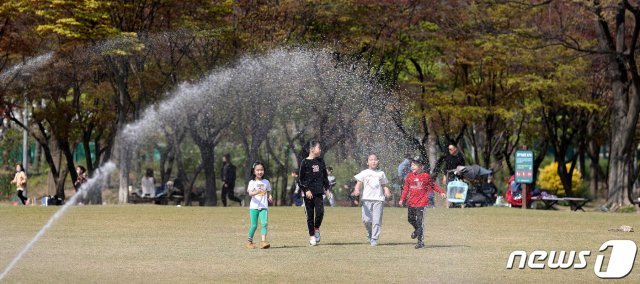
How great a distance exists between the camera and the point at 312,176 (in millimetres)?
21141

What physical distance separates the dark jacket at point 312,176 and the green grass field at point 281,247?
991mm

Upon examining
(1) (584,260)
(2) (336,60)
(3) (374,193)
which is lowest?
(1) (584,260)

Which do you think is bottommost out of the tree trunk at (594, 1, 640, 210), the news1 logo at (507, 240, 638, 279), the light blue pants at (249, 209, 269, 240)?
the news1 logo at (507, 240, 638, 279)

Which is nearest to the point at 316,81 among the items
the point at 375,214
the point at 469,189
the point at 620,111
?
the point at 469,189

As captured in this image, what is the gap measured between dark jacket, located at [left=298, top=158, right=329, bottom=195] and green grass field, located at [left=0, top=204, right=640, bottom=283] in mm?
991

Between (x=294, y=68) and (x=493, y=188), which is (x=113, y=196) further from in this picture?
(x=493, y=188)

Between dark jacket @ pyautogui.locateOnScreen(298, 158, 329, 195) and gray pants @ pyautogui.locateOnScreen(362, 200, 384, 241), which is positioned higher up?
dark jacket @ pyautogui.locateOnScreen(298, 158, 329, 195)

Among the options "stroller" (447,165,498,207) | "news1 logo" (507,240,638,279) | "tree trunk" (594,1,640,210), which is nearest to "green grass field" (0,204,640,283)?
"news1 logo" (507,240,638,279)

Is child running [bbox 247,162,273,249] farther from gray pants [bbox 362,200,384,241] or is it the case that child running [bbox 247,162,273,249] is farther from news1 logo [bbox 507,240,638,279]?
news1 logo [bbox 507,240,638,279]

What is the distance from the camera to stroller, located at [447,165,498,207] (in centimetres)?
3766

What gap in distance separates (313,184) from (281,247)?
128 cm

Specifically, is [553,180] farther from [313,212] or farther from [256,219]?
[256,219]

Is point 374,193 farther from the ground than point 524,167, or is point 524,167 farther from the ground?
point 524,167

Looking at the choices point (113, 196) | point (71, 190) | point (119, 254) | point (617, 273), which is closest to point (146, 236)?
point (119, 254)
